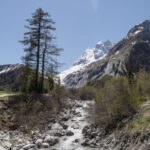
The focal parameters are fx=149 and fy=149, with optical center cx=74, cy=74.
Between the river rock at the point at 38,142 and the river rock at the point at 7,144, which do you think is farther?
the river rock at the point at 38,142

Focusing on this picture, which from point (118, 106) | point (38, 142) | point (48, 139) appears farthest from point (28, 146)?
point (118, 106)

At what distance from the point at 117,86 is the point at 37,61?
1152 centimetres

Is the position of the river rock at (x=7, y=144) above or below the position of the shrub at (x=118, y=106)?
below

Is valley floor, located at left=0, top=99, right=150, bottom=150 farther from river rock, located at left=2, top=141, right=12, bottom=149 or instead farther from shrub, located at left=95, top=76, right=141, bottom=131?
shrub, located at left=95, top=76, right=141, bottom=131

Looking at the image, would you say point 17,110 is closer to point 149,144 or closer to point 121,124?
point 121,124

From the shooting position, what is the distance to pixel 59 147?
30.8ft

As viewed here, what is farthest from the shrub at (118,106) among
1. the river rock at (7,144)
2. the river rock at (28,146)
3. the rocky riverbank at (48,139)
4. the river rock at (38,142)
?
the river rock at (7,144)

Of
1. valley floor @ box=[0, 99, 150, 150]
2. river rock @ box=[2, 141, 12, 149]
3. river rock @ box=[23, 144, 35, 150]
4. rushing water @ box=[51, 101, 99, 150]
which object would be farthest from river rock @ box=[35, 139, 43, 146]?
river rock @ box=[2, 141, 12, 149]

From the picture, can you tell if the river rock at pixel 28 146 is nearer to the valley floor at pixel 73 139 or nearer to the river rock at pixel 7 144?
the valley floor at pixel 73 139

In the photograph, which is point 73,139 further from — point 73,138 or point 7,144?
point 7,144

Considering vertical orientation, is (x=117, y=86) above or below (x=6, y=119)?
above

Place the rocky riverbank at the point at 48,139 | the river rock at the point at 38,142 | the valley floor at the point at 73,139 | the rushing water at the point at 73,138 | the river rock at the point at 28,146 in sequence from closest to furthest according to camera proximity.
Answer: the valley floor at the point at 73,139 → the river rock at the point at 28,146 → the rocky riverbank at the point at 48,139 → the rushing water at the point at 73,138 → the river rock at the point at 38,142

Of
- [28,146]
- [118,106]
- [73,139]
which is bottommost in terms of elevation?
[73,139]

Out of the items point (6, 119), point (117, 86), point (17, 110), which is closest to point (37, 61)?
point (17, 110)
